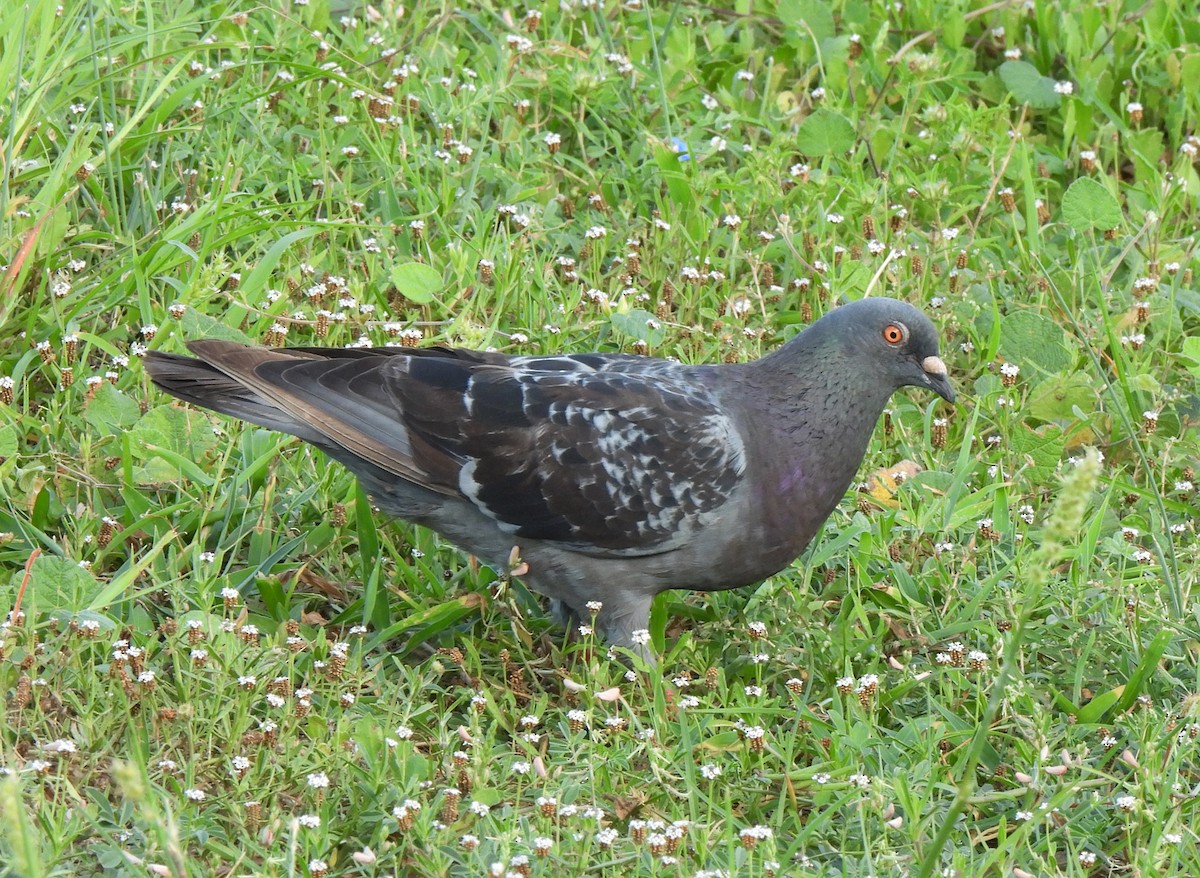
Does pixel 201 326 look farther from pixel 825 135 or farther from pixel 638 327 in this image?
pixel 825 135

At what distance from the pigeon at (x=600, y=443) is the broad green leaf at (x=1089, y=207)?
1766mm

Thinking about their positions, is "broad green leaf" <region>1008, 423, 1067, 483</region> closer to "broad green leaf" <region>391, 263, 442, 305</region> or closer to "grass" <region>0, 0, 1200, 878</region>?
"grass" <region>0, 0, 1200, 878</region>

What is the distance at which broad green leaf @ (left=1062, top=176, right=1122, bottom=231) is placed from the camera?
624 cm

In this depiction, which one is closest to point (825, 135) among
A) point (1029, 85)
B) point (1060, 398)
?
point (1029, 85)

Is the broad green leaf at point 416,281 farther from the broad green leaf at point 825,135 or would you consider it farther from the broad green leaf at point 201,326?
the broad green leaf at point 825,135

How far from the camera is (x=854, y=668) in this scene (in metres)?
4.71

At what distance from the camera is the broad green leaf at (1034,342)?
19.2ft

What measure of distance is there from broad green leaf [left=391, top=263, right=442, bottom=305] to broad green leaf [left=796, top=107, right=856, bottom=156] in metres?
1.96

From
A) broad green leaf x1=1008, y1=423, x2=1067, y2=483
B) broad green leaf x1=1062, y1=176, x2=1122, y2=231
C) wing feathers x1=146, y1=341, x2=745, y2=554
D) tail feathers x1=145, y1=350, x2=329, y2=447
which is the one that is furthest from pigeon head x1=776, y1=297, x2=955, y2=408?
broad green leaf x1=1062, y1=176, x2=1122, y2=231

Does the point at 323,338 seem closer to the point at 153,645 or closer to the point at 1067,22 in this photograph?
the point at 153,645

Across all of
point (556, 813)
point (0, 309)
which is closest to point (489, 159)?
point (0, 309)

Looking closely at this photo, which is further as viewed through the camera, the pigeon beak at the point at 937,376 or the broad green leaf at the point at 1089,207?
the broad green leaf at the point at 1089,207


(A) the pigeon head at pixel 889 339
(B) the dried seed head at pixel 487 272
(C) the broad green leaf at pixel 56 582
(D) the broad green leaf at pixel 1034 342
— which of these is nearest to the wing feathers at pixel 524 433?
(A) the pigeon head at pixel 889 339

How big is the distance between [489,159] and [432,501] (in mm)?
2270
